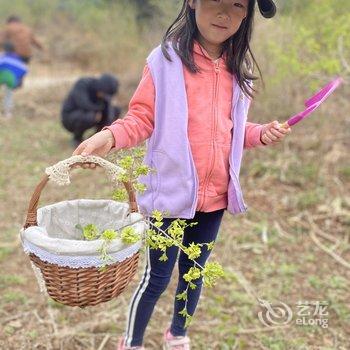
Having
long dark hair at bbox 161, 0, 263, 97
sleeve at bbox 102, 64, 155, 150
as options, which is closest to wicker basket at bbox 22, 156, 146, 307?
sleeve at bbox 102, 64, 155, 150

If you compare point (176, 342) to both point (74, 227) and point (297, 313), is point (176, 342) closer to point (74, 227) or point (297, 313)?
point (74, 227)

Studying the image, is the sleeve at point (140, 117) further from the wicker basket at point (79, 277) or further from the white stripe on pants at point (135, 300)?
the white stripe on pants at point (135, 300)

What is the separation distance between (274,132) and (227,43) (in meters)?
0.35

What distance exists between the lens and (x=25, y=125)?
6.56 m

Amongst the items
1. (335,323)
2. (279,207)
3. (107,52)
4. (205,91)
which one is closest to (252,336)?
(335,323)

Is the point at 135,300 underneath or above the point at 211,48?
underneath

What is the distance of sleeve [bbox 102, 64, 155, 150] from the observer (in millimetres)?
1679

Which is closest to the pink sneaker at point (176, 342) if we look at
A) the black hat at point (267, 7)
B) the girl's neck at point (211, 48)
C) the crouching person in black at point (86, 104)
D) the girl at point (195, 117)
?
the girl at point (195, 117)

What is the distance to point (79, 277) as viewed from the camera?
5.02 feet

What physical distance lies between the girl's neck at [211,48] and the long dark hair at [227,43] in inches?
0.9

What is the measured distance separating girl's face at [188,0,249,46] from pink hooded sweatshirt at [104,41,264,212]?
7 centimetres

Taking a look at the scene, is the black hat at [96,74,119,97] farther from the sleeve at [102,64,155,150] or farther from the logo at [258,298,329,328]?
the sleeve at [102,64,155,150]

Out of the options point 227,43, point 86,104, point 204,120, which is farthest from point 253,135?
point 86,104

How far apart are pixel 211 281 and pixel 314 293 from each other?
1669 millimetres
